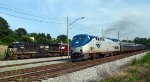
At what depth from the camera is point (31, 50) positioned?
44531mm

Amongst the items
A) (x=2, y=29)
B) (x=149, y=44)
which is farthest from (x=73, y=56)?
(x=149, y=44)

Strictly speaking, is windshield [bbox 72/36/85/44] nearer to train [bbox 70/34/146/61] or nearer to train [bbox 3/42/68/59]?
train [bbox 70/34/146/61]

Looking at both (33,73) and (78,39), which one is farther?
(78,39)

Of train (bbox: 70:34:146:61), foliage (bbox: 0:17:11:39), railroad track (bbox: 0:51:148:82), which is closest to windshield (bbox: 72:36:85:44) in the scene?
train (bbox: 70:34:146:61)

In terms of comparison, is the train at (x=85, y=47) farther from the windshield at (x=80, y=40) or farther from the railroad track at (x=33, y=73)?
the railroad track at (x=33, y=73)

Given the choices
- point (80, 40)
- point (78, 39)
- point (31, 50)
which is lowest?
point (31, 50)

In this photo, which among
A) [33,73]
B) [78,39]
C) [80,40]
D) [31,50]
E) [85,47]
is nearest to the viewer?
[33,73]

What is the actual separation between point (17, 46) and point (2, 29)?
61537 millimetres

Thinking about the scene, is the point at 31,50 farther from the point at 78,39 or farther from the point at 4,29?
the point at 4,29

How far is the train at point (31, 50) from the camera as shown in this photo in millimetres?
40812

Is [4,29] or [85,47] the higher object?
[4,29]

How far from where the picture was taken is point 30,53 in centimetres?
4450

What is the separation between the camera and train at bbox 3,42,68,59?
40812mm

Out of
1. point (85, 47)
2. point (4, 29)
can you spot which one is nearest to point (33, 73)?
point (85, 47)
